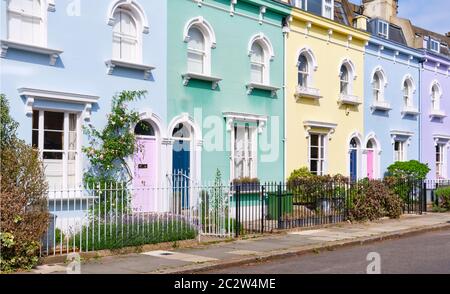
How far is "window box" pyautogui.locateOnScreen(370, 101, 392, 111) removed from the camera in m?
23.3

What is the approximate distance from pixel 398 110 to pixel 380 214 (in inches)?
320

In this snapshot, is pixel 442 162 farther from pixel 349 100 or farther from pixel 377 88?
pixel 349 100

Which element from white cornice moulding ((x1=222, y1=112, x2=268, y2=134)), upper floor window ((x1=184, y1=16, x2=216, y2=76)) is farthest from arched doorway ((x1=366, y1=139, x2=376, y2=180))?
upper floor window ((x1=184, y1=16, x2=216, y2=76))

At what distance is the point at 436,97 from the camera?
1089 inches

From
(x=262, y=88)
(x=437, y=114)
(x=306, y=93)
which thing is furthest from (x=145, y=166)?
(x=437, y=114)

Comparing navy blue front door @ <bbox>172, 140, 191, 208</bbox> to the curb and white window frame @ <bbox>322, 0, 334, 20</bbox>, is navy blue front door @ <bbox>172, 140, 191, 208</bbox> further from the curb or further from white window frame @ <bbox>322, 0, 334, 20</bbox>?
white window frame @ <bbox>322, 0, 334, 20</bbox>

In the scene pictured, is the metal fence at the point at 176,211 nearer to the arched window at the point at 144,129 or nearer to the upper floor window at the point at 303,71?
the arched window at the point at 144,129

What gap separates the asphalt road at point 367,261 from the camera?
33.2 ft

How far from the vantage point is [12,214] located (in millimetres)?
9891

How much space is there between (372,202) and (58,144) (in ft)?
32.3

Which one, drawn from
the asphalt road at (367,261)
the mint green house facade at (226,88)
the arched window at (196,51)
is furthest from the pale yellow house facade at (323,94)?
the asphalt road at (367,261)

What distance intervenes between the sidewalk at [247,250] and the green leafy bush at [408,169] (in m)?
5.60

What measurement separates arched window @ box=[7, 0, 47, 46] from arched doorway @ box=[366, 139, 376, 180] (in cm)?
1474
